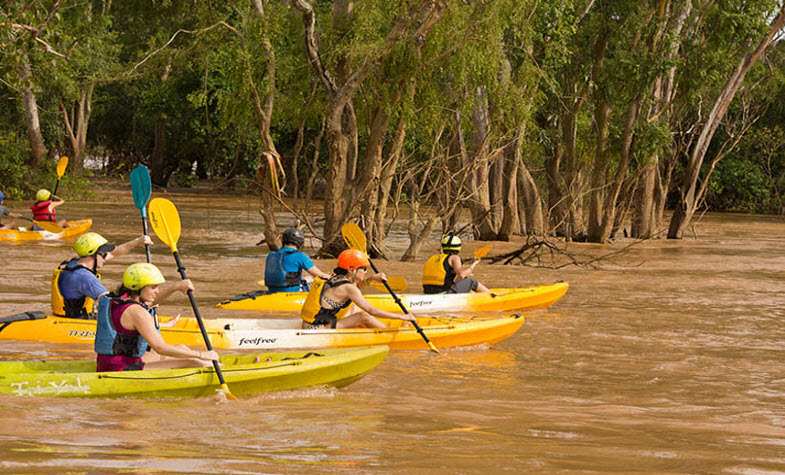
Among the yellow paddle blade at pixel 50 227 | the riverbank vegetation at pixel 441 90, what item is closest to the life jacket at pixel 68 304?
the riverbank vegetation at pixel 441 90

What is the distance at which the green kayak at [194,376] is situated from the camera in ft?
26.4

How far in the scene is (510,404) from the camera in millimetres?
8820

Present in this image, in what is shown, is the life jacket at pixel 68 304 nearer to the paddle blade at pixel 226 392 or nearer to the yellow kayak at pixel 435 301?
the yellow kayak at pixel 435 301

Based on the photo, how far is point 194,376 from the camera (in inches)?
323

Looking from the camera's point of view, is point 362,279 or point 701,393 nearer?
point 701,393

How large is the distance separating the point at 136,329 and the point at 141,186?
10.5ft

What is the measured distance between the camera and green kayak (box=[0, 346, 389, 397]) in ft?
26.4

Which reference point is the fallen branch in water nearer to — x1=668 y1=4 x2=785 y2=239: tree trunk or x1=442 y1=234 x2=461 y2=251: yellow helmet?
x1=442 y1=234 x2=461 y2=251: yellow helmet

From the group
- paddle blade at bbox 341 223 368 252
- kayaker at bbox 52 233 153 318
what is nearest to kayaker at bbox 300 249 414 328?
kayaker at bbox 52 233 153 318

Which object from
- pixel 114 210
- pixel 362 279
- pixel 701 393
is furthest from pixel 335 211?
pixel 114 210

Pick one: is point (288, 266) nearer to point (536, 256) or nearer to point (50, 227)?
point (536, 256)

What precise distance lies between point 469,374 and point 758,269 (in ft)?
43.8

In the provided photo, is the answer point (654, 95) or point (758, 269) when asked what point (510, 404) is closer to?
point (758, 269)

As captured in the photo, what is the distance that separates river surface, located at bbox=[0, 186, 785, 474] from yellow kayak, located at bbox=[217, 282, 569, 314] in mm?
230
